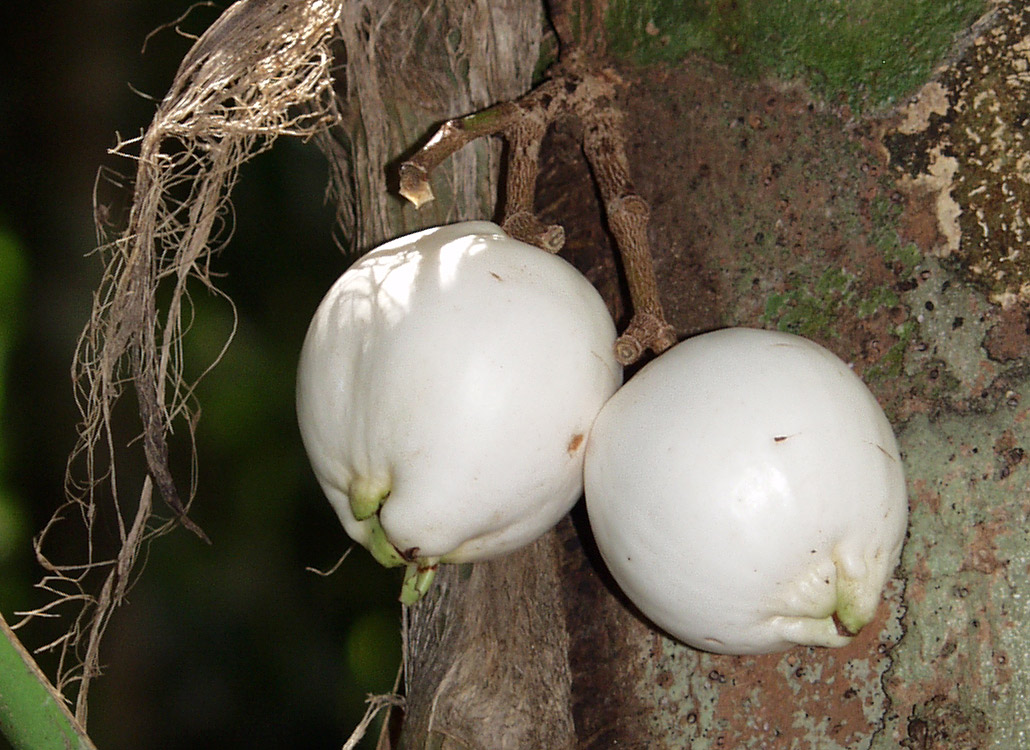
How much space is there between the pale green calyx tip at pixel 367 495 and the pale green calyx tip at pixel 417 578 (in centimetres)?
5

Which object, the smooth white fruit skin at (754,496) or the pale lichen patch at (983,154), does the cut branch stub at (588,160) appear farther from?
the pale lichen patch at (983,154)

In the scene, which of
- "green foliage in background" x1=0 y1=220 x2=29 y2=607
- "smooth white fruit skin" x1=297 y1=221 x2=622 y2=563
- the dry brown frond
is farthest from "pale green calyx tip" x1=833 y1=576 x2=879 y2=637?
"green foliage in background" x1=0 y1=220 x2=29 y2=607

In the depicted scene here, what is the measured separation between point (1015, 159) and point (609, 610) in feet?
1.52

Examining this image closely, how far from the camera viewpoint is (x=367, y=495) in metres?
0.65

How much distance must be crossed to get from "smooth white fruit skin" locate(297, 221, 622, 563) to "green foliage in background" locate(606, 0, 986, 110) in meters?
0.25

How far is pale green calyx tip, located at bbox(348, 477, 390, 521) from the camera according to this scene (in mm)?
647

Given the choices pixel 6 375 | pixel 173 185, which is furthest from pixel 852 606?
pixel 6 375

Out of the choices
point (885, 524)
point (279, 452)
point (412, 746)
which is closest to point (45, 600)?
point (279, 452)

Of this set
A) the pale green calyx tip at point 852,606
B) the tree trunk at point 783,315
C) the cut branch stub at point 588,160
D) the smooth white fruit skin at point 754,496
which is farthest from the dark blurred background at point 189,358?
the pale green calyx tip at point 852,606

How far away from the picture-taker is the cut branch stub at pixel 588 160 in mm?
753

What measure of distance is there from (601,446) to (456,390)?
11 centimetres

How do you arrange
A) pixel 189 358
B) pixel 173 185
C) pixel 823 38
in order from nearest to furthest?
pixel 823 38 < pixel 173 185 < pixel 189 358

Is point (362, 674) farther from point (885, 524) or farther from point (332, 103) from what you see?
point (885, 524)

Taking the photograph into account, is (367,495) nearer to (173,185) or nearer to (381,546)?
(381,546)
